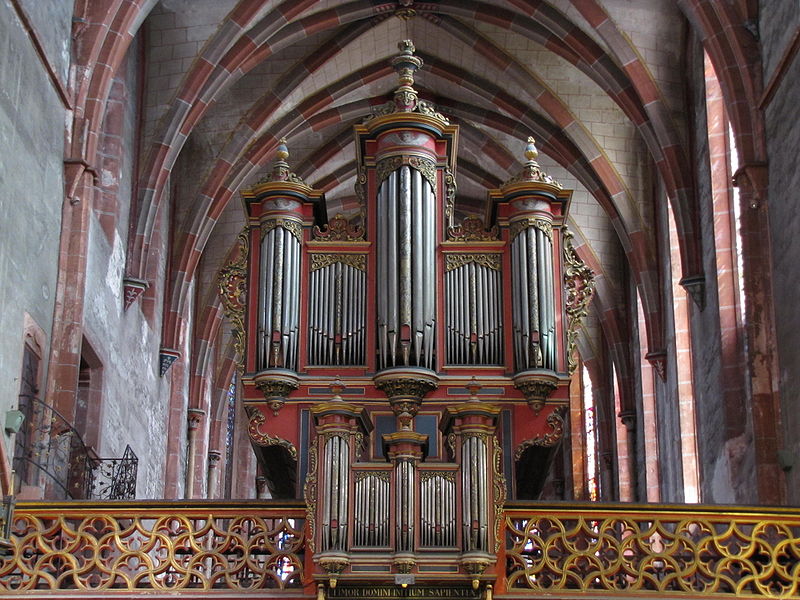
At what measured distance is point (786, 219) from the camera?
17750mm

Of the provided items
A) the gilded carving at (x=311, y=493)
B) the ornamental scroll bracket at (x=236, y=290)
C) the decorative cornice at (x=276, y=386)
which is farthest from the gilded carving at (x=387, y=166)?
the gilded carving at (x=311, y=493)

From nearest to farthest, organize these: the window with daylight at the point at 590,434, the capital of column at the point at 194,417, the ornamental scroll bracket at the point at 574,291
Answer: the ornamental scroll bracket at the point at 574,291
the capital of column at the point at 194,417
the window with daylight at the point at 590,434

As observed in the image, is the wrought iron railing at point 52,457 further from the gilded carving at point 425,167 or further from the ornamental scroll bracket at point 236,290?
the gilded carving at point 425,167

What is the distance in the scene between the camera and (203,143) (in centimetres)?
2809

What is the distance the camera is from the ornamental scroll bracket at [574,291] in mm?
16938

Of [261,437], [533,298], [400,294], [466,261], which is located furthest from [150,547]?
[533,298]

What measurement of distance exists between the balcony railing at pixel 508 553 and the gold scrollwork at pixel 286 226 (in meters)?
4.05

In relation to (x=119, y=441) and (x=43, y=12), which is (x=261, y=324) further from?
(x=119, y=441)

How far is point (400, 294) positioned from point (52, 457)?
17.6 ft

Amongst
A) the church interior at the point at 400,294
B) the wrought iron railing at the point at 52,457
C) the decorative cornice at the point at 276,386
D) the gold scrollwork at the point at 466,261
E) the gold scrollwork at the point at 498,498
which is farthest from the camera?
the wrought iron railing at the point at 52,457

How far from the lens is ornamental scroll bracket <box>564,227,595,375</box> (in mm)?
16938

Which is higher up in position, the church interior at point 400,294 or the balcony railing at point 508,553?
the church interior at point 400,294

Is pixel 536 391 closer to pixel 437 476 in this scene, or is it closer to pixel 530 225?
pixel 530 225

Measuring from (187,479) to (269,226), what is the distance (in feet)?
46.0
